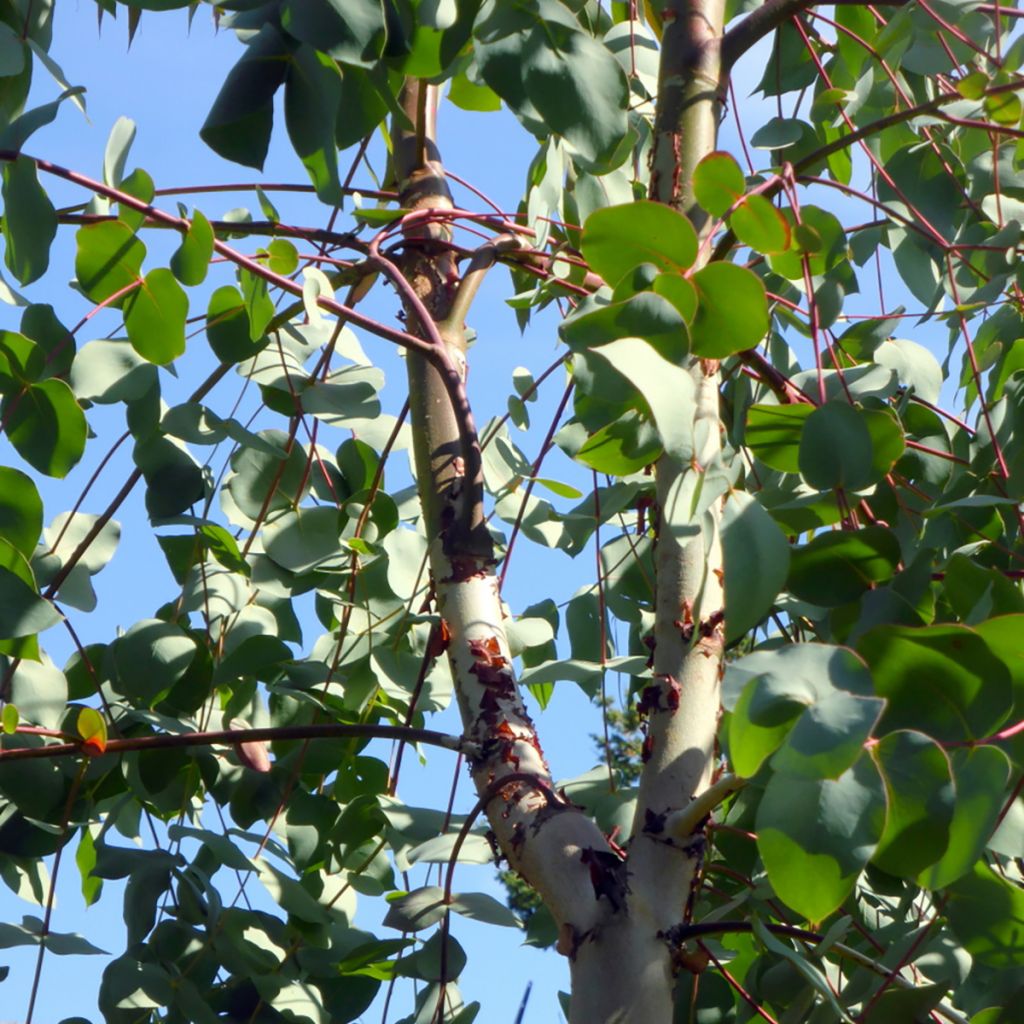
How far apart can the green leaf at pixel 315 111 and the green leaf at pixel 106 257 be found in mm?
145

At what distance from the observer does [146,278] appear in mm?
871

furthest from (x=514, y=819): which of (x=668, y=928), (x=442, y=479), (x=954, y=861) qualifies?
(x=954, y=861)

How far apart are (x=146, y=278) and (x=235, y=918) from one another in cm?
59

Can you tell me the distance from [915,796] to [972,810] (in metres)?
0.02

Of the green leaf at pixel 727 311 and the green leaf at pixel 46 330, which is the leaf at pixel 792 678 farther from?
the green leaf at pixel 46 330

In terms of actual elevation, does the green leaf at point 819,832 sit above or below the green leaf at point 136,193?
below

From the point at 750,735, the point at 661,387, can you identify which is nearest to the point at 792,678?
the point at 750,735

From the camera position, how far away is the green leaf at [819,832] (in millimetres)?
498

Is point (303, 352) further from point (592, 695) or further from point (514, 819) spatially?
point (514, 819)

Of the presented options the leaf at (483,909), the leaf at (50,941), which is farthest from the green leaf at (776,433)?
the leaf at (50,941)

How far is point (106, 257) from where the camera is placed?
0.87 m

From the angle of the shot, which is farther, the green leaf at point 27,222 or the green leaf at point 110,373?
the green leaf at point 110,373

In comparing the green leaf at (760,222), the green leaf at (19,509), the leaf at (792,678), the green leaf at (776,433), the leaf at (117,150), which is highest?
the leaf at (117,150)

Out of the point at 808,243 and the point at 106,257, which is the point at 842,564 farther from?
the point at 106,257
